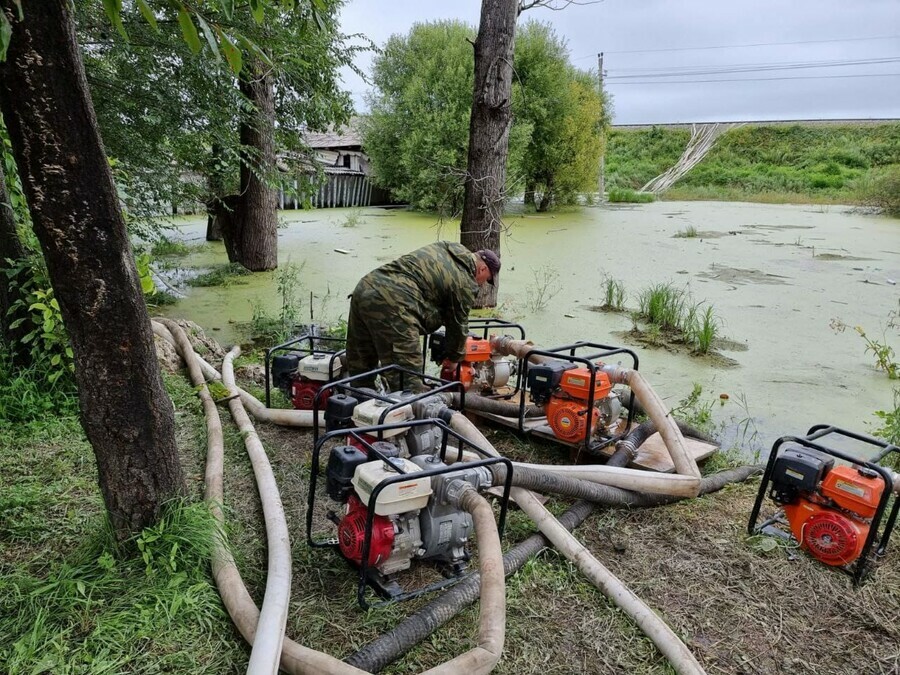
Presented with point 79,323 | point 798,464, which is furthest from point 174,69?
point 798,464

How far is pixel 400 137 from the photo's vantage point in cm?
1650

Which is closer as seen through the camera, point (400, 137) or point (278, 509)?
point (278, 509)

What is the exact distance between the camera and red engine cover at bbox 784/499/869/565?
8.64 ft

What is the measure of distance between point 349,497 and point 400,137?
50.2 ft

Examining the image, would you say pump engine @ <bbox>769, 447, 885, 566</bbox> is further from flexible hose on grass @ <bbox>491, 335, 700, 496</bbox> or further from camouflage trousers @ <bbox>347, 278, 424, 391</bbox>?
camouflage trousers @ <bbox>347, 278, 424, 391</bbox>

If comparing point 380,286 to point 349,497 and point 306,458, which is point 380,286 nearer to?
point 306,458

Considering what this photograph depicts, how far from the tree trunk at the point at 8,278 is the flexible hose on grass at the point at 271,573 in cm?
157

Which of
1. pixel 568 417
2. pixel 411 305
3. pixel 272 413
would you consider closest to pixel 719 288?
pixel 568 417

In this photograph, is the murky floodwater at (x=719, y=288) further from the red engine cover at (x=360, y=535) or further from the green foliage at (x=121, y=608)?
the green foliage at (x=121, y=608)

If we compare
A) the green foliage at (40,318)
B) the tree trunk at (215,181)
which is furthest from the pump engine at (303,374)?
the tree trunk at (215,181)

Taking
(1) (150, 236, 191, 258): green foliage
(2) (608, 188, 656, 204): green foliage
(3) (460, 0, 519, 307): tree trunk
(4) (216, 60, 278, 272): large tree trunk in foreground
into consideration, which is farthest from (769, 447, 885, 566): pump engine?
(2) (608, 188, 656, 204): green foliage

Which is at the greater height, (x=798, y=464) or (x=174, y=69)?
(x=174, y=69)

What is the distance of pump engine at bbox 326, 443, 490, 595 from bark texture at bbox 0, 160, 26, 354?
262cm

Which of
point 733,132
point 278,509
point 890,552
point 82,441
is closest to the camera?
point 278,509
